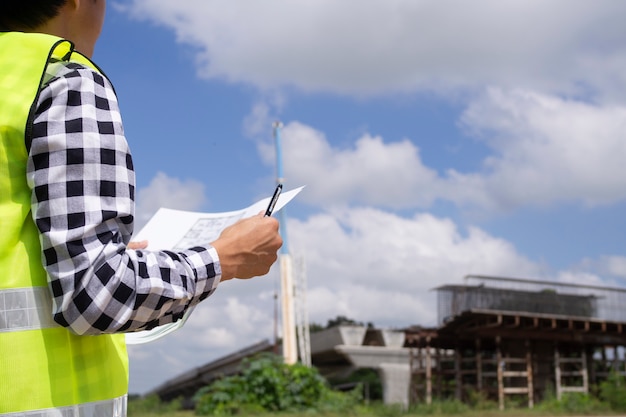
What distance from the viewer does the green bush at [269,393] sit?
1153cm

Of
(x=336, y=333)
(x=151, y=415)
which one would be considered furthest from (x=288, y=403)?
(x=336, y=333)

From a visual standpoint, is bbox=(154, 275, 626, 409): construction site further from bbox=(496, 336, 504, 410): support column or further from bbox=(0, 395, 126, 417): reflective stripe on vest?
bbox=(0, 395, 126, 417): reflective stripe on vest

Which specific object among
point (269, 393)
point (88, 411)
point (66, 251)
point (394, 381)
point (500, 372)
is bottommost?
point (394, 381)

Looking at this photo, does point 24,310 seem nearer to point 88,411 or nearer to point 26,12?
point 88,411

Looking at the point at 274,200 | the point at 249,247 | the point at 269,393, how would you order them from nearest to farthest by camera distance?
the point at 249,247 < the point at 274,200 < the point at 269,393

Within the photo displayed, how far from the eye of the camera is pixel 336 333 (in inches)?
1094

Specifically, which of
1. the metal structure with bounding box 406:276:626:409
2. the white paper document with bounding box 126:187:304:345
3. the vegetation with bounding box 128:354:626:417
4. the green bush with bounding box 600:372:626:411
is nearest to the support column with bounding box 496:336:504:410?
the metal structure with bounding box 406:276:626:409

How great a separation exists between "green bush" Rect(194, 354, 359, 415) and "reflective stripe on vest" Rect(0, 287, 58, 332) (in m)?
10.5

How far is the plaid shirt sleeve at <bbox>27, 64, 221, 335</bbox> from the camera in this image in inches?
42.3

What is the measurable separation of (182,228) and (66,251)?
2.67ft

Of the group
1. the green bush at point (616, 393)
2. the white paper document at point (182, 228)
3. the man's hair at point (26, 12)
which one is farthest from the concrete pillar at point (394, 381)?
Result: the man's hair at point (26, 12)

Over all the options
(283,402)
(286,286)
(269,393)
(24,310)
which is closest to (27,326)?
(24,310)

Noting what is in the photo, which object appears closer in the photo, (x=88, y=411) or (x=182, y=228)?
(x=88, y=411)

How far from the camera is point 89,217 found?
1083mm
